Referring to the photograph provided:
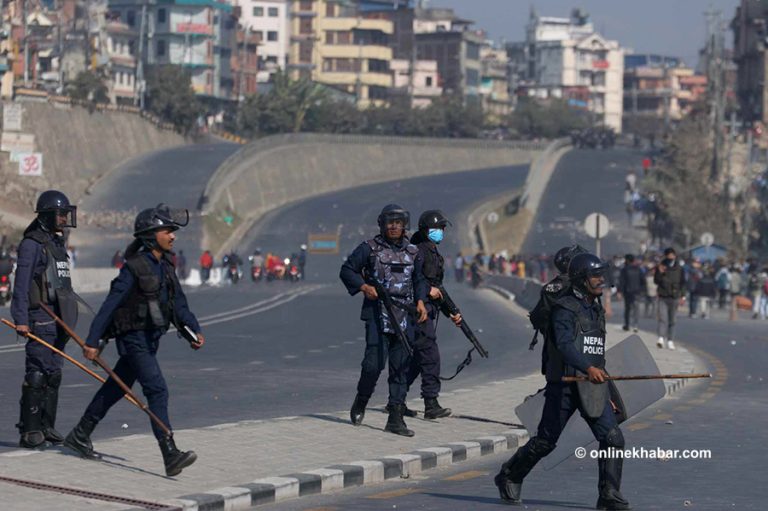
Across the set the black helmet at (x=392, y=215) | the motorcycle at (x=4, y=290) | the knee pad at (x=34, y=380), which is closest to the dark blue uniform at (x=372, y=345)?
the black helmet at (x=392, y=215)

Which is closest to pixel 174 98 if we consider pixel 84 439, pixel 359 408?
pixel 359 408

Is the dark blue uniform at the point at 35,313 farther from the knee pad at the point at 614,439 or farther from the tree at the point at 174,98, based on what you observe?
the tree at the point at 174,98

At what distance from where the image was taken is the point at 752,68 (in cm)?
16675

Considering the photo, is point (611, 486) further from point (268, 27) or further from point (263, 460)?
point (268, 27)

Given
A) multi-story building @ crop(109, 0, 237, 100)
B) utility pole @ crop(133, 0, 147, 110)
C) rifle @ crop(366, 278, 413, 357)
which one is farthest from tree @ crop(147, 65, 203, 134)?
rifle @ crop(366, 278, 413, 357)

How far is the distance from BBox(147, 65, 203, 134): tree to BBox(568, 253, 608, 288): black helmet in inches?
5170

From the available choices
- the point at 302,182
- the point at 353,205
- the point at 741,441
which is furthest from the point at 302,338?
the point at 302,182

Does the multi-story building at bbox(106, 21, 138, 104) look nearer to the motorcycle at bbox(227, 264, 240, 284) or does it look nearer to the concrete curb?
the motorcycle at bbox(227, 264, 240, 284)

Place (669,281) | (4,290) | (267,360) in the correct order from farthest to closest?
(4,290) → (669,281) → (267,360)

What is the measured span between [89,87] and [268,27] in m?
66.3

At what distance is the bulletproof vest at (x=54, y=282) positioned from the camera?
42.3ft

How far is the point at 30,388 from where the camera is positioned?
1300 cm

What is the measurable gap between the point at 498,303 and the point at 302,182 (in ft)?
269

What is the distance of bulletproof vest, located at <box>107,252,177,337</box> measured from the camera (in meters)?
11.6
